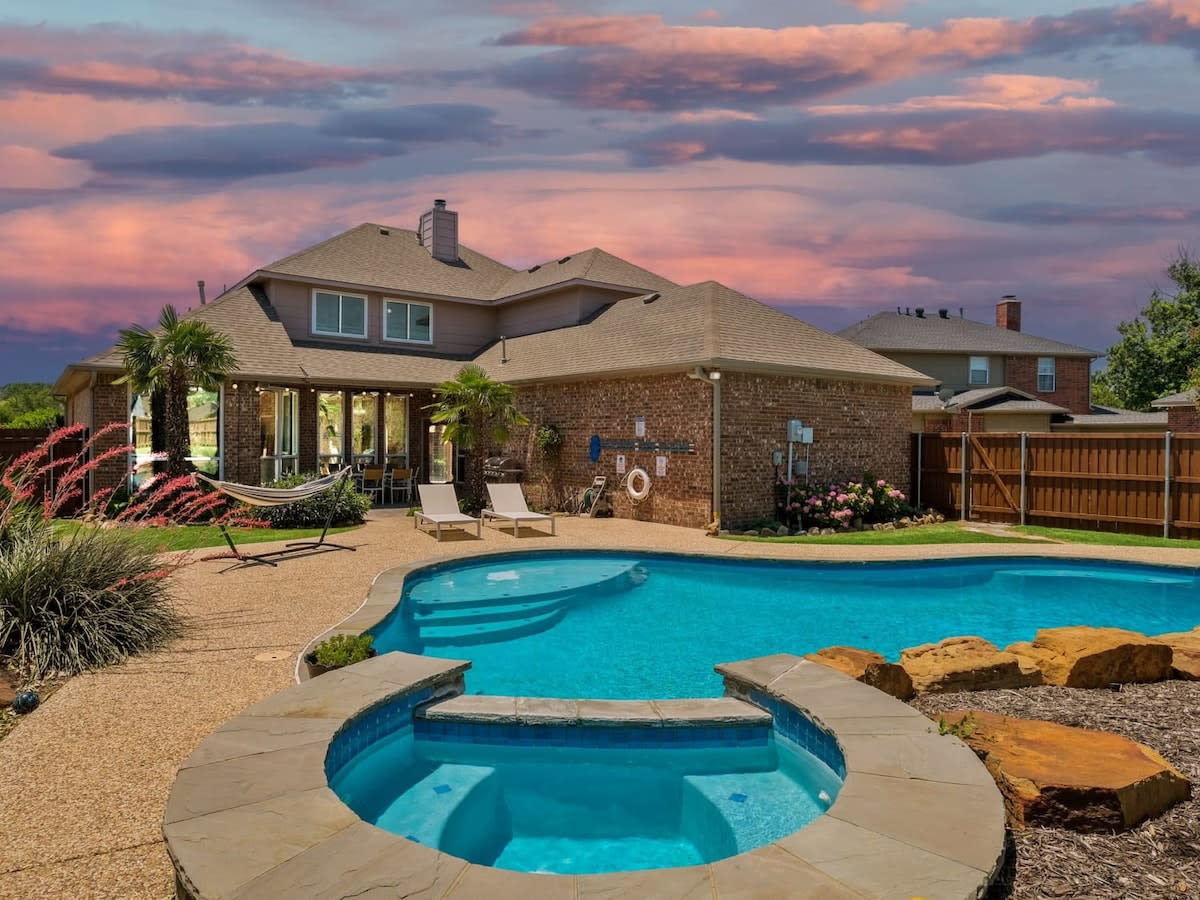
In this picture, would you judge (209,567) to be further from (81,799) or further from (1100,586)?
(1100,586)

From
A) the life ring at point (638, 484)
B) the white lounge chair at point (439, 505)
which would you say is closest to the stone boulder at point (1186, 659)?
the white lounge chair at point (439, 505)

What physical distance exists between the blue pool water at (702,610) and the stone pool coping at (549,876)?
2213 mm

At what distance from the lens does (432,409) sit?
20594 millimetres

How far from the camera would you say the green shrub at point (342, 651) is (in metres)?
5.52

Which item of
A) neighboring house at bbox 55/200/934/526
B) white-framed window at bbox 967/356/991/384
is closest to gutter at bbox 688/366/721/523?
neighboring house at bbox 55/200/934/526

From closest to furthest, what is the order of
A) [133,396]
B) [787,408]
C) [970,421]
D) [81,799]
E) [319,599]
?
1. [81,799]
2. [319,599]
3. [787,408]
4. [133,396]
5. [970,421]

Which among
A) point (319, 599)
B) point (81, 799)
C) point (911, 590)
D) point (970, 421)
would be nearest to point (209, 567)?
point (319, 599)

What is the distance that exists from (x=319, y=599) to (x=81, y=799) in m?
4.67

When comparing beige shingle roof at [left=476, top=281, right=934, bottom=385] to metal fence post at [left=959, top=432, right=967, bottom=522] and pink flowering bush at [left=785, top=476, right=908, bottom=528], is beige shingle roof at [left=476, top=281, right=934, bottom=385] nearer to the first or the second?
metal fence post at [left=959, top=432, right=967, bottom=522]

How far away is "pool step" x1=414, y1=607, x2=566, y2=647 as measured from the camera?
7727 mm

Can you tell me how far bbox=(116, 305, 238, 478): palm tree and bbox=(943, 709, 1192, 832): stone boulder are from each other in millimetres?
14803

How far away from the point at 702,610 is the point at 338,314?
1583cm

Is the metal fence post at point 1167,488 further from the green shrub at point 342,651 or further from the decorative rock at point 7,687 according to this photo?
the decorative rock at point 7,687

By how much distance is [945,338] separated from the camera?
3184cm
